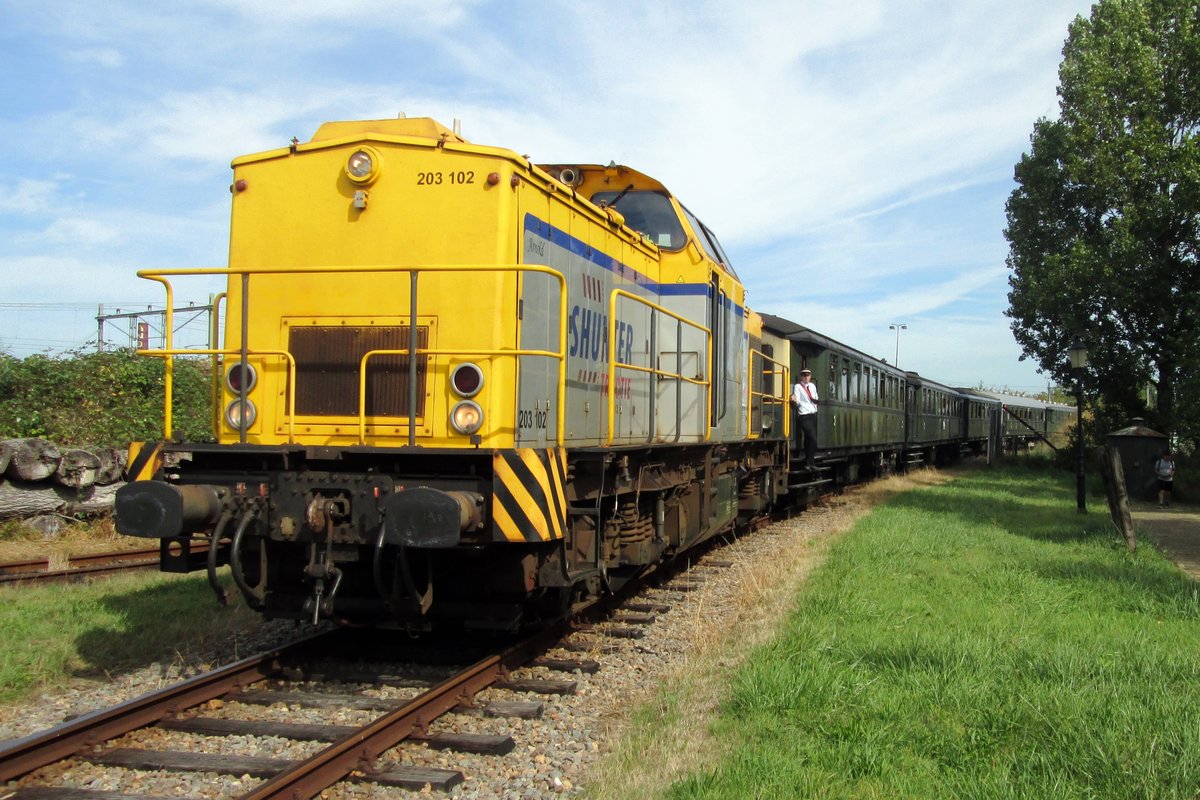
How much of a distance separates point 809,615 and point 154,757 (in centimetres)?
433

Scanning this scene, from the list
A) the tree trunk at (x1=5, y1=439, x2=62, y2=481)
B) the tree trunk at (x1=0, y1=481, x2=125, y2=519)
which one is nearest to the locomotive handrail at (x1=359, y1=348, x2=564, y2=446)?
the tree trunk at (x1=0, y1=481, x2=125, y2=519)

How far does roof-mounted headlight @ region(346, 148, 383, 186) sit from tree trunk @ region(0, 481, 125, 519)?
7011mm

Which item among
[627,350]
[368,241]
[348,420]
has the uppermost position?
[368,241]

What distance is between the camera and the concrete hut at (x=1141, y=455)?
18.3 metres

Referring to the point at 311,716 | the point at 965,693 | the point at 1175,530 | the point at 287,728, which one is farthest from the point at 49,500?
the point at 1175,530

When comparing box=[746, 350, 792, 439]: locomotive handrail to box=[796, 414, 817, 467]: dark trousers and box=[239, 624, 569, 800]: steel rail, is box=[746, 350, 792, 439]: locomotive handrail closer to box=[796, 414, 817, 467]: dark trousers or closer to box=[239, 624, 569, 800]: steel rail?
box=[796, 414, 817, 467]: dark trousers

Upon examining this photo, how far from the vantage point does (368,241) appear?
5742mm

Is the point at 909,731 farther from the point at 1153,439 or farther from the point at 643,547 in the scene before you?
the point at 1153,439

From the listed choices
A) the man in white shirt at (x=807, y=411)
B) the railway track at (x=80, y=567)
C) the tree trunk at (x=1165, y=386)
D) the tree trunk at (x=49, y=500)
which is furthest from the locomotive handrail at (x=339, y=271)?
the tree trunk at (x=1165, y=386)

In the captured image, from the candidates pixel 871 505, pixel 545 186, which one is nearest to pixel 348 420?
pixel 545 186

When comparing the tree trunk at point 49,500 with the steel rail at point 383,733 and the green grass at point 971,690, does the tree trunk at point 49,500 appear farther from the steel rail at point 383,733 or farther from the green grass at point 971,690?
the green grass at point 971,690

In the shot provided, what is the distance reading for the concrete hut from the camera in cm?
1831

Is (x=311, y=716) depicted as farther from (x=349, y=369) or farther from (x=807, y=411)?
(x=807, y=411)

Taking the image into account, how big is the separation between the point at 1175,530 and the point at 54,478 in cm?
1546
